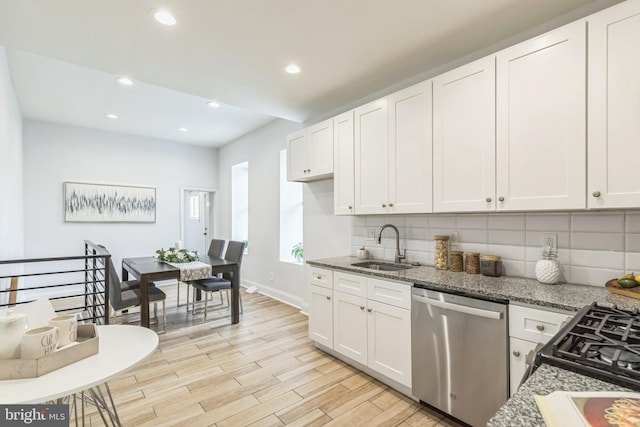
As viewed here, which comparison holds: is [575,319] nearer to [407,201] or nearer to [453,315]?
[453,315]

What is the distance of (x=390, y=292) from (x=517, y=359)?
2.80 ft

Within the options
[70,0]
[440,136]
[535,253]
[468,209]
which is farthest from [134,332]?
[535,253]

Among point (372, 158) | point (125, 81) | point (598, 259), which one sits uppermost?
point (125, 81)

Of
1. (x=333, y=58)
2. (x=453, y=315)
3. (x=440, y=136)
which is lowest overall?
(x=453, y=315)

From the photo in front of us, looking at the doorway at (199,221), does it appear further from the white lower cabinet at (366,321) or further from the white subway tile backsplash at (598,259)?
the white subway tile backsplash at (598,259)

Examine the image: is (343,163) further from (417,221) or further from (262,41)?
(262,41)

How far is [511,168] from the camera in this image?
1895 mm

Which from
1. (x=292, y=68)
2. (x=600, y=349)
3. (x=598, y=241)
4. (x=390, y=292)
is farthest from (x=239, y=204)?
(x=600, y=349)

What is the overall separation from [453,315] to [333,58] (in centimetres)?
210

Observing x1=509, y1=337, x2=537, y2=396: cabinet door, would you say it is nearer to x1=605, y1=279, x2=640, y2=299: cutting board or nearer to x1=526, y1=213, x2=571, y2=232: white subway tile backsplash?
x1=605, y1=279, x2=640, y2=299: cutting board

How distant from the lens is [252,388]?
7.73 feet

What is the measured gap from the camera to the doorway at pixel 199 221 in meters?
6.87

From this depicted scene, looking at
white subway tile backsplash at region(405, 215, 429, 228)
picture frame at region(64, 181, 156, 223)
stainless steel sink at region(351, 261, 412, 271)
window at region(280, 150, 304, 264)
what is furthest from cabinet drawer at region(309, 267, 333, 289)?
picture frame at region(64, 181, 156, 223)

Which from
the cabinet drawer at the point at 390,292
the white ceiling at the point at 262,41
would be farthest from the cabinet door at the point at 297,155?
the cabinet drawer at the point at 390,292
